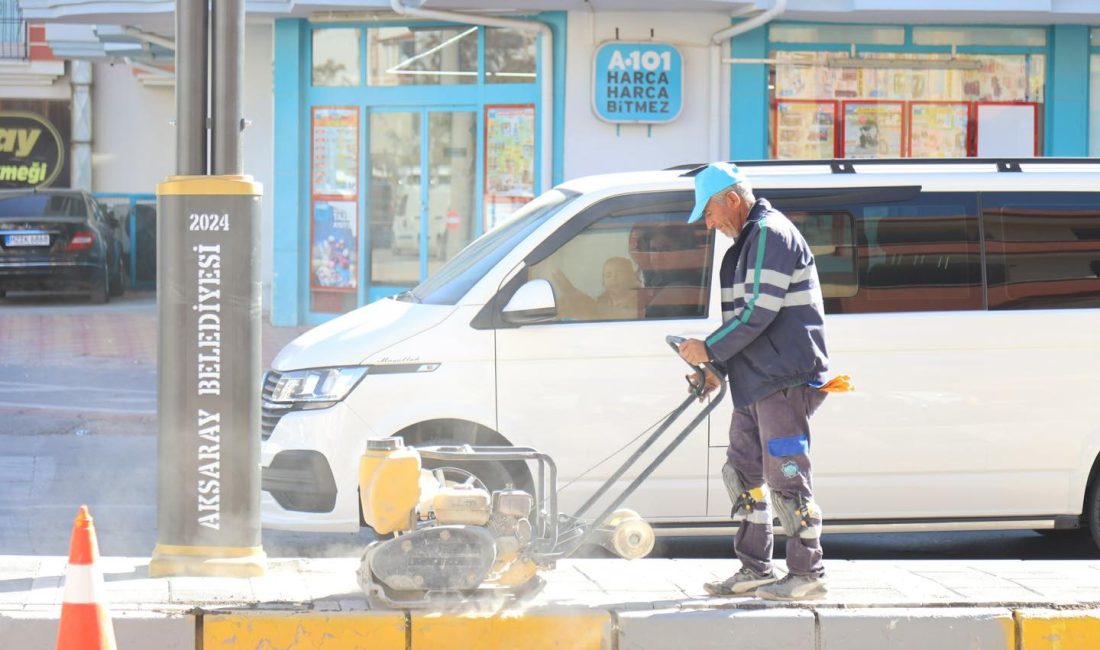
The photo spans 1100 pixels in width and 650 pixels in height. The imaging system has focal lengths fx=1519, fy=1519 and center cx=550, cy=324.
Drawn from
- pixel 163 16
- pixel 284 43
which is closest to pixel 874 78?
pixel 284 43

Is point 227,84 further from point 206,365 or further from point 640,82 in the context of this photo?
point 640,82

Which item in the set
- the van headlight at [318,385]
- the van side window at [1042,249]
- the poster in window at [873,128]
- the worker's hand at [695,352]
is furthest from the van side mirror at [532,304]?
the poster in window at [873,128]

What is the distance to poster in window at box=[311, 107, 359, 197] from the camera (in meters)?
17.3

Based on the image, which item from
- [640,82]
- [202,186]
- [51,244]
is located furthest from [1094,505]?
[51,244]

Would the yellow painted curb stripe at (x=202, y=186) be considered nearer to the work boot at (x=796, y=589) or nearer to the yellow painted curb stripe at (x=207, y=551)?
the yellow painted curb stripe at (x=207, y=551)

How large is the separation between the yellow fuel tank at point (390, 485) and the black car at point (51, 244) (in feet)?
51.7

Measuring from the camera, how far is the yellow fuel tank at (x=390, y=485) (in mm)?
5367

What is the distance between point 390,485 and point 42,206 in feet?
53.9

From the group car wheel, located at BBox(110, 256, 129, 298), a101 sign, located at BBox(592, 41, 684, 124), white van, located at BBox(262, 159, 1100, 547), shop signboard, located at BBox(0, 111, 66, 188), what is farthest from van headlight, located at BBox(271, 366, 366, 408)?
shop signboard, located at BBox(0, 111, 66, 188)

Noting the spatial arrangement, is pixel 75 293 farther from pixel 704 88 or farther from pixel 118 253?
pixel 704 88

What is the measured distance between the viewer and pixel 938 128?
16.9 metres

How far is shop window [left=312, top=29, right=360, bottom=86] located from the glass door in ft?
1.76

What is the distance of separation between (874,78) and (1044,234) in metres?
9.87

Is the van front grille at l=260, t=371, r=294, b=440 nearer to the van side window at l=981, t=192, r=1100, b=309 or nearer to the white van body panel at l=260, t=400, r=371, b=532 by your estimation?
the white van body panel at l=260, t=400, r=371, b=532
